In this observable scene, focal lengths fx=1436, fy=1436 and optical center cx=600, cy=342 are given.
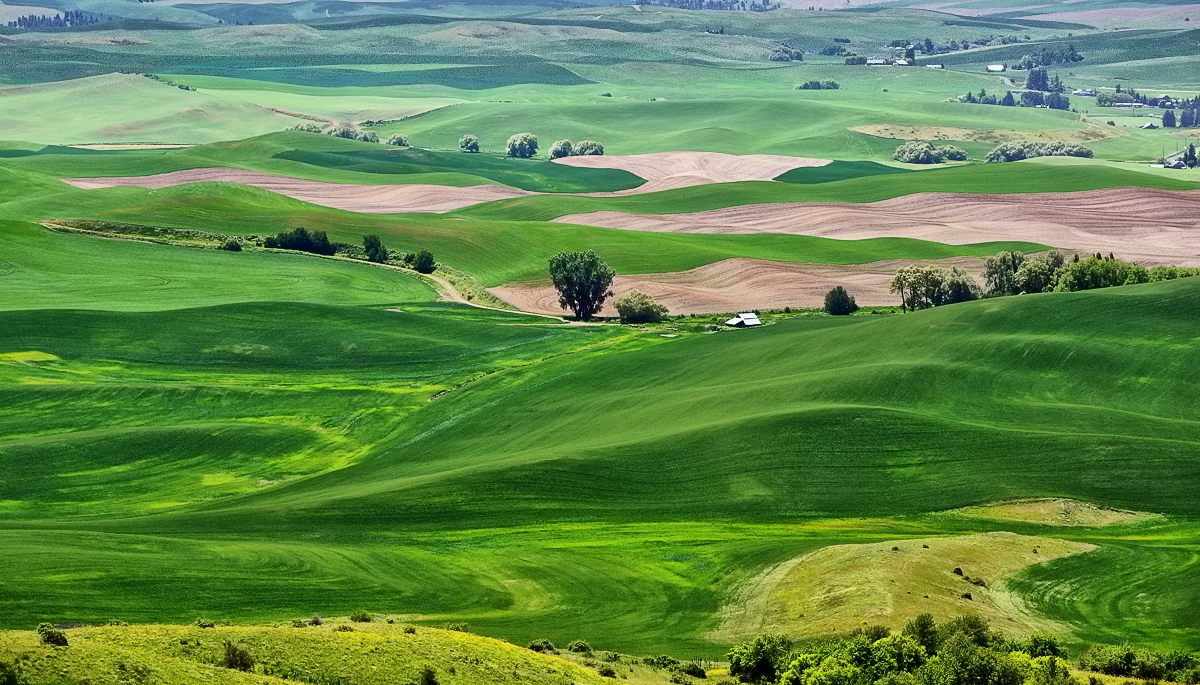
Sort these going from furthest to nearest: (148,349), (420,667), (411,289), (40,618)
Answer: (411,289) → (148,349) → (40,618) → (420,667)

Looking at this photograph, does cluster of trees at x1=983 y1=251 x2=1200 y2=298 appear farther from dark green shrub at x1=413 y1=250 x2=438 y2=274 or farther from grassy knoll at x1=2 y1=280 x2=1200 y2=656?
dark green shrub at x1=413 y1=250 x2=438 y2=274

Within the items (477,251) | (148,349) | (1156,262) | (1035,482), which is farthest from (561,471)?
(1156,262)

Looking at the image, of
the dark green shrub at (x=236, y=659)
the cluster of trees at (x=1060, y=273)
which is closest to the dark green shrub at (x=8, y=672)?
the dark green shrub at (x=236, y=659)

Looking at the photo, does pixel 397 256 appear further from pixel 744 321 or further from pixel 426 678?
pixel 426 678

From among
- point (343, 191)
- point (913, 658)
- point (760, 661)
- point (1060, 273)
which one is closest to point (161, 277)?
point (343, 191)

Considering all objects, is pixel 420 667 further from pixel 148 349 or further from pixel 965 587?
pixel 148 349

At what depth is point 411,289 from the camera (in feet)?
437

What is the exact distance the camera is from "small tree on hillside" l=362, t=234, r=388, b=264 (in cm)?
14550

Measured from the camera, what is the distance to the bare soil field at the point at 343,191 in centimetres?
18238

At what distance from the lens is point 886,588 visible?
167 ft

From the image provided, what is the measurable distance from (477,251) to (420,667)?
112832 millimetres

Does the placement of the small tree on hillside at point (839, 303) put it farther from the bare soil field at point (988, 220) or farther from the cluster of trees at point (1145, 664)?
the cluster of trees at point (1145, 664)

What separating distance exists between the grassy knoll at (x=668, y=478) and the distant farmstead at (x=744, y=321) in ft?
27.0

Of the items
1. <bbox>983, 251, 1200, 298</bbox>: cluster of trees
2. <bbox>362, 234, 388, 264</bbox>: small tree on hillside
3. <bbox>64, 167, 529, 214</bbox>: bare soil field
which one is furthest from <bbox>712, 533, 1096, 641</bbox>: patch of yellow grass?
<bbox>64, 167, 529, 214</bbox>: bare soil field
